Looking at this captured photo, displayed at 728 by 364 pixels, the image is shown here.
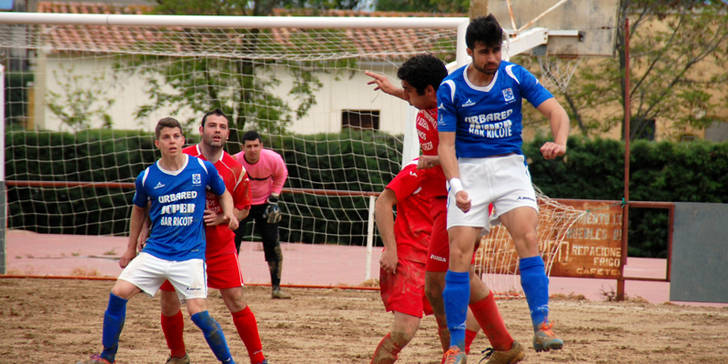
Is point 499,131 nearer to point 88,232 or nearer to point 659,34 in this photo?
point 88,232

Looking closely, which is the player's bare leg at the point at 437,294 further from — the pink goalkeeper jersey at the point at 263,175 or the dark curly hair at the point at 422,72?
the pink goalkeeper jersey at the point at 263,175

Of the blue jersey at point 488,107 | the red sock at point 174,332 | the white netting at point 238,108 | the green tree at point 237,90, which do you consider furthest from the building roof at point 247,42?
the blue jersey at point 488,107

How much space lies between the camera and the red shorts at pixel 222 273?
5.36 metres

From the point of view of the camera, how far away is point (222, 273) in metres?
5.37

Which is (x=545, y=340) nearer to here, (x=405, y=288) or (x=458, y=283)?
(x=458, y=283)

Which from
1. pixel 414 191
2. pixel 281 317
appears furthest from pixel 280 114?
pixel 414 191

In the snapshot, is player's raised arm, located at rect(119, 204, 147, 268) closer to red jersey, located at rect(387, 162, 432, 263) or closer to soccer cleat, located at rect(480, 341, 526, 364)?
red jersey, located at rect(387, 162, 432, 263)

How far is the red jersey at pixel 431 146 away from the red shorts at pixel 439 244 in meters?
0.10

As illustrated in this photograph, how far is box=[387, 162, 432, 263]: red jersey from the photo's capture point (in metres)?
4.78

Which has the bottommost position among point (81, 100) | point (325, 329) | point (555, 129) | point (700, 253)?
point (325, 329)

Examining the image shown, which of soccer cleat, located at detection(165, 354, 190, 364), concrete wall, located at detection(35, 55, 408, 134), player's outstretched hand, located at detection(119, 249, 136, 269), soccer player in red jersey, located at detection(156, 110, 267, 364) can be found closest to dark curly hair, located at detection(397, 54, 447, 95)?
soccer player in red jersey, located at detection(156, 110, 267, 364)

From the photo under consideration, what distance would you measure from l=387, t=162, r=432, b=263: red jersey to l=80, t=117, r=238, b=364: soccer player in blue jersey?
1368mm

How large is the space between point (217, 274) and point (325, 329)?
2455mm

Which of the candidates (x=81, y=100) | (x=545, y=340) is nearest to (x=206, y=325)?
(x=545, y=340)
